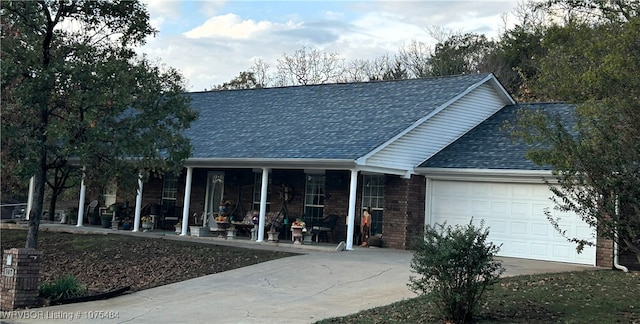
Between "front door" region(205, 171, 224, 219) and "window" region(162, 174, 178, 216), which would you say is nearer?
"front door" region(205, 171, 224, 219)

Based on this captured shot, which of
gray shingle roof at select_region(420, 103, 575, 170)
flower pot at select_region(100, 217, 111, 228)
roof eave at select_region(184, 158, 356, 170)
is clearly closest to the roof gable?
roof eave at select_region(184, 158, 356, 170)

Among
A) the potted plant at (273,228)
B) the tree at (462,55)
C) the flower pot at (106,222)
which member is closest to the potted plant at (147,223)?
the flower pot at (106,222)

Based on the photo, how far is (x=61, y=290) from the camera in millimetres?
12867

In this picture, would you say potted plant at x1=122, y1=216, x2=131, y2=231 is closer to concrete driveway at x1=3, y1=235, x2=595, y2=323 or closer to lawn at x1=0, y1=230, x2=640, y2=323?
lawn at x1=0, y1=230, x2=640, y2=323

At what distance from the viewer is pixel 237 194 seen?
22578 mm

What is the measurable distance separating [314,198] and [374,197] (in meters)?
2.06

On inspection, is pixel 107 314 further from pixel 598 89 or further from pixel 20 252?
pixel 598 89

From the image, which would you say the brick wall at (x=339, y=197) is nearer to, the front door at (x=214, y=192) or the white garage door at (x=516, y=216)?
the front door at (x=214, y=192)

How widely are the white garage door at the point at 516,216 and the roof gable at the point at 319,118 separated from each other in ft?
8.36

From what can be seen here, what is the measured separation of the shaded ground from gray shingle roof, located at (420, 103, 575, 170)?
5529mm

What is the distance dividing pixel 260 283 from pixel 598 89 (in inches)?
322

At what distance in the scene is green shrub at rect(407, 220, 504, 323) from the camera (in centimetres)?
938

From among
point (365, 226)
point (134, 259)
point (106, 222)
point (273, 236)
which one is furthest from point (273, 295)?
point (106, 222)

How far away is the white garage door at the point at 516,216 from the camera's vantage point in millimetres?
16766
